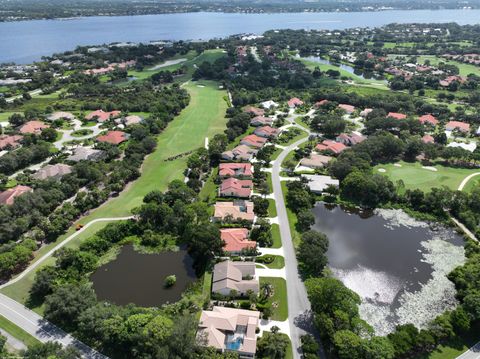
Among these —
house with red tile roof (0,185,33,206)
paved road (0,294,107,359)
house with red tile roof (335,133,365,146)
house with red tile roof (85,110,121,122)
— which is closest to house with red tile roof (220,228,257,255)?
paved road (0,294,107,359)

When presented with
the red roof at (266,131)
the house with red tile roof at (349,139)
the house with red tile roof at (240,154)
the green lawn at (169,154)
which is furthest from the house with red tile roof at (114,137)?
the house with red tile roof at (349,139)

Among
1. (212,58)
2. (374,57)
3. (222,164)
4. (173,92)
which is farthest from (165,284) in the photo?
(374,57)

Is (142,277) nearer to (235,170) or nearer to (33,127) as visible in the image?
(235,170)

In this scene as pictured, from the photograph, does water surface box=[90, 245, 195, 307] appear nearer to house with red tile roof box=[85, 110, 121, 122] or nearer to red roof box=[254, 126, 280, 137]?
red roof box=[254, 126, 280, 137]

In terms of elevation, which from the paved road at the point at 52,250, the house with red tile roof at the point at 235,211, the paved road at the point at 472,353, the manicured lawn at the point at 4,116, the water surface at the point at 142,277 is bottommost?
the water surface at the point at 142,277

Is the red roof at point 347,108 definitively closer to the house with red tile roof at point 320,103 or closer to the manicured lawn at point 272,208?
the house with red tile roof at point 320,103

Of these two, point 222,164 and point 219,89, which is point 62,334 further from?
point 219,89
